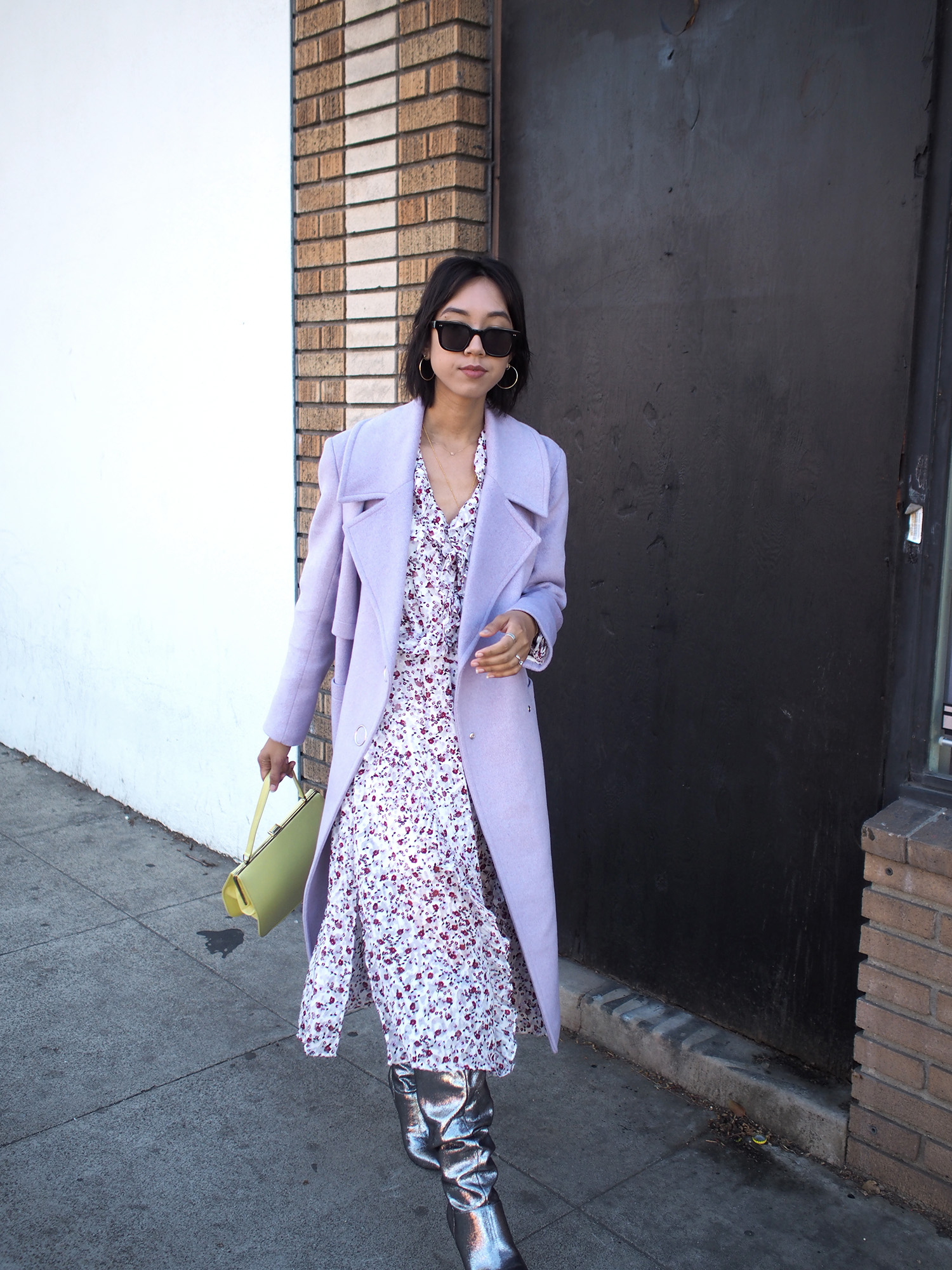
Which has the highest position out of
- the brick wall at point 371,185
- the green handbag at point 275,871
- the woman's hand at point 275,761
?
the brick wall at point 371,185

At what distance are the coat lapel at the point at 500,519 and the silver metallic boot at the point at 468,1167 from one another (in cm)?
90

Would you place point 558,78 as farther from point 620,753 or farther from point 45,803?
point 45,803

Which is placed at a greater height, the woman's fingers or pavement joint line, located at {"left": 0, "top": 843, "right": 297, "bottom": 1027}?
the woman's fingers

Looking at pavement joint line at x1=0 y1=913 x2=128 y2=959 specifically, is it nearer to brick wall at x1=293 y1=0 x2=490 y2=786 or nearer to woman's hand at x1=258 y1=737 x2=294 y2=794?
brick wall at x1=293 y1=0 x2=490 y2=786

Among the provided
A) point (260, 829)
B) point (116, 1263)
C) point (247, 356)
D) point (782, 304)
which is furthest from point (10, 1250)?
point (247, 356)

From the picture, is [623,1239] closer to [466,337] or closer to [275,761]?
[275,761]

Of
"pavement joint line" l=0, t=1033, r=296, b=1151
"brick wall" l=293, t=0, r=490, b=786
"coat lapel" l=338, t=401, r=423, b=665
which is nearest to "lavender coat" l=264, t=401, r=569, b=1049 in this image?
"coat lapel" l=338, t=401, r=423, b=665

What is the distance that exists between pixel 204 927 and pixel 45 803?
1.84 m

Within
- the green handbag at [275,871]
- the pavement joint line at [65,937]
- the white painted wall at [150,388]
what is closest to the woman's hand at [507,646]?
the green handbag at [275,871]

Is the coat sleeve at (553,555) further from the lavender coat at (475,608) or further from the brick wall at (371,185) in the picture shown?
the brick wall at (371,185)

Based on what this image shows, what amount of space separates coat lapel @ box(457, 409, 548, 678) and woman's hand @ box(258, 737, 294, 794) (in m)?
0.56

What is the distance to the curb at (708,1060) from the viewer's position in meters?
3.06

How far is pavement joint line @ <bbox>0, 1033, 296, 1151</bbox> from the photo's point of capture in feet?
10.1

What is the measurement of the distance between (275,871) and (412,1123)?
72 centimetres
